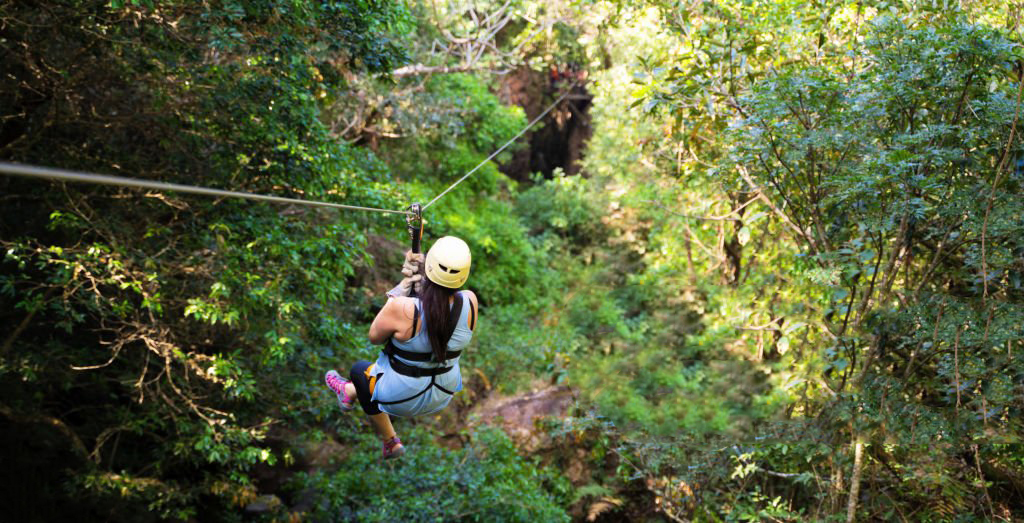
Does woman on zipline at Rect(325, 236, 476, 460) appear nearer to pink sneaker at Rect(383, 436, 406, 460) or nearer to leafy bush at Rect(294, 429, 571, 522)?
pink sneaker at Rect(383, 436, 406, 460)

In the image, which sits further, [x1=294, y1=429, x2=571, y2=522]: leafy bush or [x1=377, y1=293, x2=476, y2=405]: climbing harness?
[x1=294, y1=429, x2=571, y2=522]: leafy bush

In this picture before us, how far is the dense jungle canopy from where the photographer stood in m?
3.53

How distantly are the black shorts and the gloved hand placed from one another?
1.25 ft

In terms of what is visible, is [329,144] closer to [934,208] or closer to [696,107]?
[696,107]

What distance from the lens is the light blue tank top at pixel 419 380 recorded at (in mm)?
2732

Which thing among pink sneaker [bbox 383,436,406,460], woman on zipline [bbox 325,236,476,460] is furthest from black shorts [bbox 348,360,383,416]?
pink sneaker [bbox 383,436,406,460]

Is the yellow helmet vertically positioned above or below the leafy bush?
above

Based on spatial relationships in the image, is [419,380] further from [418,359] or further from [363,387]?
[363,387]

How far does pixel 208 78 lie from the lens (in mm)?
4730

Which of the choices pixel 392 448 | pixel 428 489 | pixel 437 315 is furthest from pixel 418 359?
pixel 428 489

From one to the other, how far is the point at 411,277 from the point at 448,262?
0.24 meters

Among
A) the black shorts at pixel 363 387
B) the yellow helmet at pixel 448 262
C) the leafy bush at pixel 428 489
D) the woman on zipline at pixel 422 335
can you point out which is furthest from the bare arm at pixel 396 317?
the leafy bush at pixel 428 489

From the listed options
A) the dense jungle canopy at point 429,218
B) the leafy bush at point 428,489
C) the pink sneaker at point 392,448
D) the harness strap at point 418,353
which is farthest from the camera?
the leafy bush at point 428,489

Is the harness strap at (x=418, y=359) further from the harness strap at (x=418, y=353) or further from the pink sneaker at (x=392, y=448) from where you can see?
the pink sneaker at (x=392, y=448)
